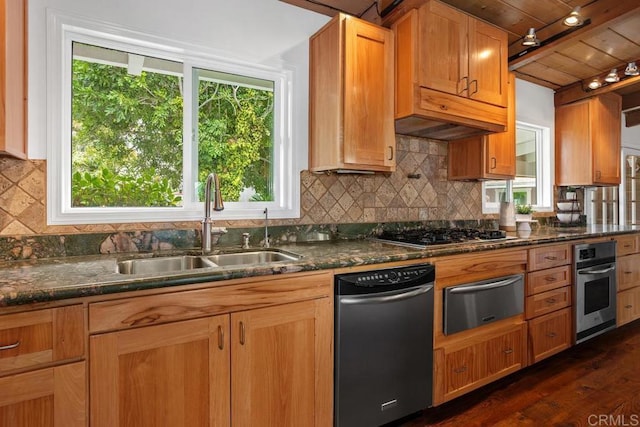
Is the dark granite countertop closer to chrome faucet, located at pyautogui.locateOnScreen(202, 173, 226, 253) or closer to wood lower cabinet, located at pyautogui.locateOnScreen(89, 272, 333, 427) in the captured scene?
wood lower cabinet, located at pyautogui.locateOnScreen(89, 272, 333, 427)

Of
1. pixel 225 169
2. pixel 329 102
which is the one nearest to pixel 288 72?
pixel 329 102

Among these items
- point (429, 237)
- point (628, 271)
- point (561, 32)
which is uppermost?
point (561, 32)

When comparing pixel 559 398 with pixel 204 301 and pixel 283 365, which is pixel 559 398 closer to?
pixel 283 365

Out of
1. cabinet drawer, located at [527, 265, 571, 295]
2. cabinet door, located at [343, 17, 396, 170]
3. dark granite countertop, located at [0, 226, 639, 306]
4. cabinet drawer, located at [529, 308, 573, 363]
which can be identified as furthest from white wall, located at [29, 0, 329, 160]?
cabinet drawer, located at [529, 308, 573, 363]

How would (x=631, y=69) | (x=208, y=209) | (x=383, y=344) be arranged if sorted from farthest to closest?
(x=631, y=69) < (x=208, y=209) < (x=383, y=344)

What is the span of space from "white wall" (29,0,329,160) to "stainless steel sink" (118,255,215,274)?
0.65 m

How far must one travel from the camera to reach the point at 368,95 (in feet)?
6.89

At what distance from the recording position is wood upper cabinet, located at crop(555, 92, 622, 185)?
3.64 meters

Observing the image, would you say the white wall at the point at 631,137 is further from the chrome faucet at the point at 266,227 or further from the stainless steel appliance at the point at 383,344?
the chrome faucet at the point at 266,227

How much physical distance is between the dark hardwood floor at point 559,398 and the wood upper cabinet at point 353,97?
1479 millimetres

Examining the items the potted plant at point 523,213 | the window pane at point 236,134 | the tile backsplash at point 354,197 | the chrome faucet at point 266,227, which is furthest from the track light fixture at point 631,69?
the chrome faucet at point 266,227

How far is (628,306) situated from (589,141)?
164 centimetres

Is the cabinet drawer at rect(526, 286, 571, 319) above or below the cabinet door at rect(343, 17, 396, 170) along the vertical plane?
below

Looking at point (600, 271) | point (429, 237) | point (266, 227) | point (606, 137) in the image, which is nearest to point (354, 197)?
point (429, 237)
